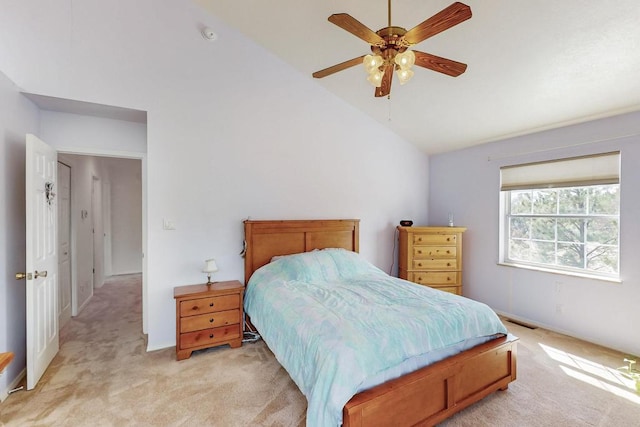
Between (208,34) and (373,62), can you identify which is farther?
(208,34)

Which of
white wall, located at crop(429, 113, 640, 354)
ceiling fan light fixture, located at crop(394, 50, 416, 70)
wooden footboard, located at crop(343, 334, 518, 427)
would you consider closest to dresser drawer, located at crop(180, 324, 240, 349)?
wooden footboard, located at crop(343, 334, 518, 427)

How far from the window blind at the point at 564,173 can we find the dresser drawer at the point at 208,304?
12.4ft

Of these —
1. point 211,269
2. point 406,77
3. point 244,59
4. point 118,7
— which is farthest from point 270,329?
point 118,7

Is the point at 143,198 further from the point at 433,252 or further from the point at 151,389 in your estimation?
the point at 433,252

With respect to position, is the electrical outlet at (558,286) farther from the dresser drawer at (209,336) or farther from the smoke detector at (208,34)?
the smoke detector at (208,34)

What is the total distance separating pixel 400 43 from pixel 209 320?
2885mm

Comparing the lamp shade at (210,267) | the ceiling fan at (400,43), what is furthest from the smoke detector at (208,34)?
the lamp shade at (210,267)

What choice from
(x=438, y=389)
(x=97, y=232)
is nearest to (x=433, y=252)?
(x=438, y=389)

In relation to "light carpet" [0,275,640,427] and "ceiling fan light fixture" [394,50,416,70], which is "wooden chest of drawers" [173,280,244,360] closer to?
"light carpet" [0,275,640,427]

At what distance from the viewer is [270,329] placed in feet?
7.67

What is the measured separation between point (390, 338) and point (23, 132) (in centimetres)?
346

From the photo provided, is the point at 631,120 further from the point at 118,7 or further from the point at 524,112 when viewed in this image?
the point at 118,7

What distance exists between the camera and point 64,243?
367cm

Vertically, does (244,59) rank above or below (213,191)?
above
